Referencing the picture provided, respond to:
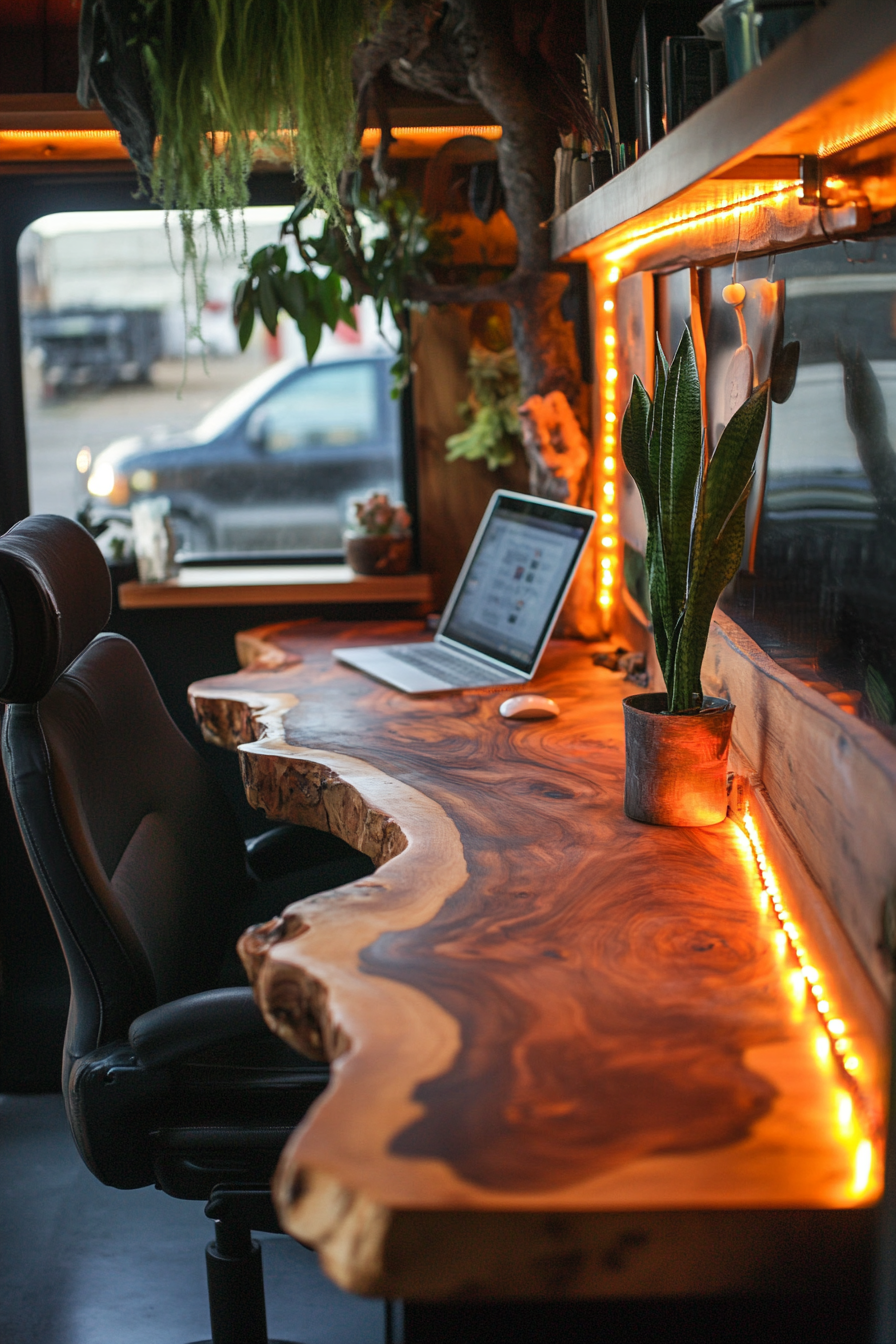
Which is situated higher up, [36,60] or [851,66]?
[36,60]

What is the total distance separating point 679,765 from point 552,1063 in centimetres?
60

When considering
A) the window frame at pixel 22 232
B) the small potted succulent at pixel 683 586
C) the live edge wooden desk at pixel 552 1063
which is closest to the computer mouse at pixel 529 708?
the live edge wooden desk at pixel 552 1063

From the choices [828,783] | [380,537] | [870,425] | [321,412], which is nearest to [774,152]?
[870,425]

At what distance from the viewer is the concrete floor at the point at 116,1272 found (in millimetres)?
2100

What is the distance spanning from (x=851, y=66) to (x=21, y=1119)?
9.19ft

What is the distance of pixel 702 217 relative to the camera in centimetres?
166

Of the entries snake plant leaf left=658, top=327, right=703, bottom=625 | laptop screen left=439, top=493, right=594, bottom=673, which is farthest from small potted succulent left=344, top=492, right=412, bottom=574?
snake plant leaf left=658, top=327, right=703, bottom=625

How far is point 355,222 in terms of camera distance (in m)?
2.58

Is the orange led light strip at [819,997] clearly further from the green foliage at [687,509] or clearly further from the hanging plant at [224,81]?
the hanging plant at [224,81]

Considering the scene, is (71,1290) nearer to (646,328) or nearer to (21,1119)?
(21,1119)

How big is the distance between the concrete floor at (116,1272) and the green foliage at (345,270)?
6.35 feet

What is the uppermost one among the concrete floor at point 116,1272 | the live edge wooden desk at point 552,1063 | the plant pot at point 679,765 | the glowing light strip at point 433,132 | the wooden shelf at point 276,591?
the glowing light strip at point 433,132

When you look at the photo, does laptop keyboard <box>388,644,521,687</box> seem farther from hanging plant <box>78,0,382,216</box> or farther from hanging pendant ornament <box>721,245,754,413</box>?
hanging plant <box>78,0,382,216</box>

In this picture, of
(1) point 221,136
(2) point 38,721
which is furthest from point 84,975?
(1) point 221,136
